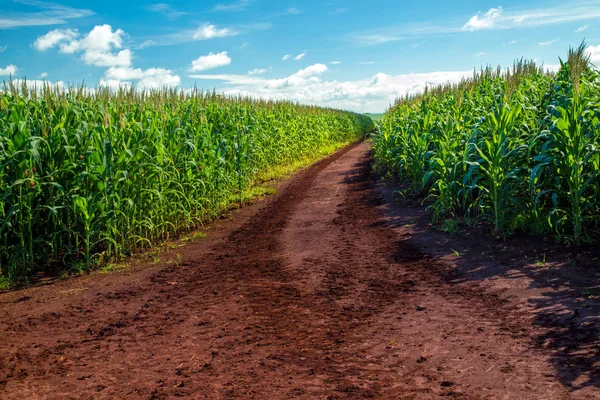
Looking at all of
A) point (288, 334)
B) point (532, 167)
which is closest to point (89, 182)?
point (288, 334)

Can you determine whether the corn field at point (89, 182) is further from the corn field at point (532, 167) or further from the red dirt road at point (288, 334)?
the corn field at point (532, 167)

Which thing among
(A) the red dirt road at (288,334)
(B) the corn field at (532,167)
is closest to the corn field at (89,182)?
(A) the red dirt road at (288,334)

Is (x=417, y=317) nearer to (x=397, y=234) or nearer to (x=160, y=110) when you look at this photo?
(x=397, y=234)

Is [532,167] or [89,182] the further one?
[532,167]

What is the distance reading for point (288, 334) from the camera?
194 inches

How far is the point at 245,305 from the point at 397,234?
3874 mm

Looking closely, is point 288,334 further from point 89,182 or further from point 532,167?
point 532,167

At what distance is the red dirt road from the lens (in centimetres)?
393

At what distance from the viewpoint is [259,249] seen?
8.36 metres

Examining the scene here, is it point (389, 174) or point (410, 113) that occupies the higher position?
point (410, 113)

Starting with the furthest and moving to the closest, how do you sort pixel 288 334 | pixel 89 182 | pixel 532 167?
pixel 532 167 → pixel 89 182 → pixel 288 334

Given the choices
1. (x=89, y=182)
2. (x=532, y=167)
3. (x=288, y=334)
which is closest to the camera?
(x=288, y=334)

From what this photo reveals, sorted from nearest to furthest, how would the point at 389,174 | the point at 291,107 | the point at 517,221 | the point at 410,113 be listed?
the point at 517,221 → the point at 389,174 → the point at 410,113 → the point at 291,107

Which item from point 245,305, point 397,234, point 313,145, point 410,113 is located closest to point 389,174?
point 410,113
